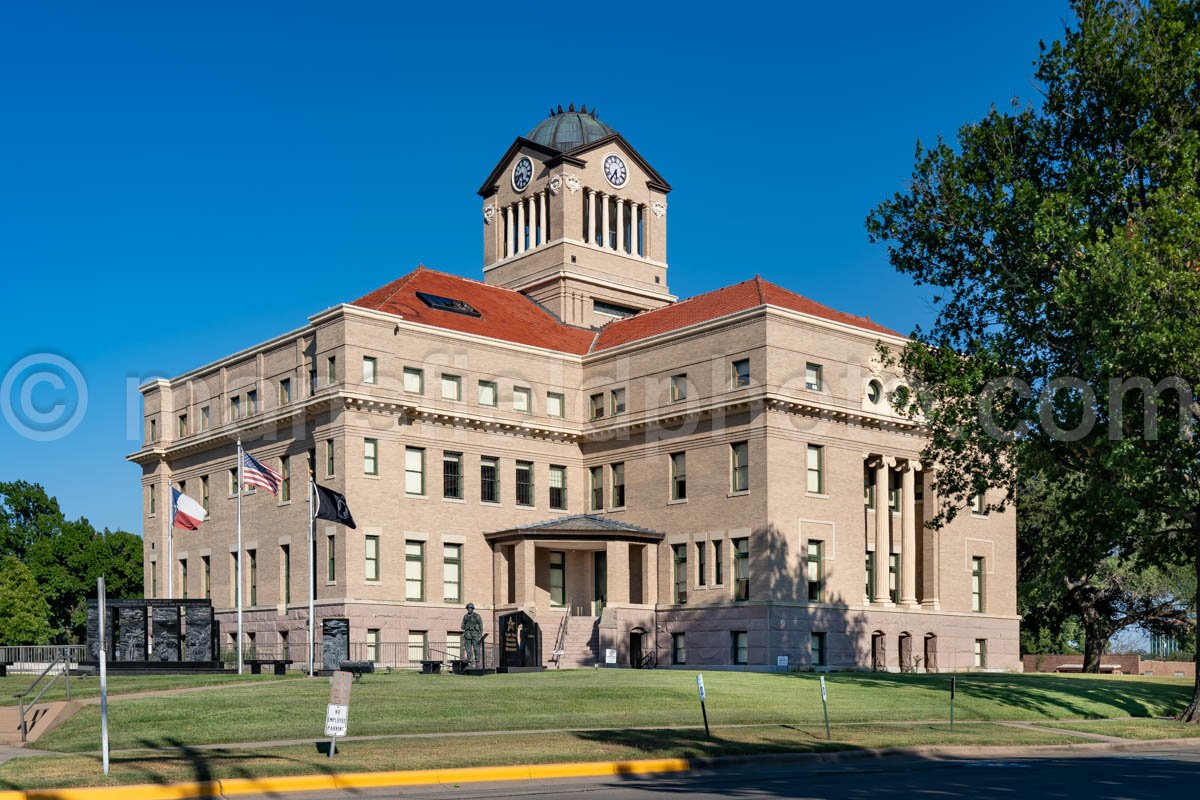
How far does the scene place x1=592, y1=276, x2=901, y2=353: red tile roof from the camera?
2409 inches

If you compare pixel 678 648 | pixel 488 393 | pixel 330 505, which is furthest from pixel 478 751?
pixel 488 393

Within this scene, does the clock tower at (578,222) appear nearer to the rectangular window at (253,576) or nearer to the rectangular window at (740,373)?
the rectangular window at (740,373)

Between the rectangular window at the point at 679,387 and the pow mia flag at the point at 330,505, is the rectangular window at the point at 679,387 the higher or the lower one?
the higher one

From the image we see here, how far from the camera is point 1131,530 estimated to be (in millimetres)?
39406

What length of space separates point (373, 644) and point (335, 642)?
2.13 metres

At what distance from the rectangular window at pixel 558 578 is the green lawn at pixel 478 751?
29158 millimetres

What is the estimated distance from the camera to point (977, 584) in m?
65.2

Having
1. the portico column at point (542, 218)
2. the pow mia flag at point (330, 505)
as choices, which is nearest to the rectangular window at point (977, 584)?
the portico column at point (542, 218)

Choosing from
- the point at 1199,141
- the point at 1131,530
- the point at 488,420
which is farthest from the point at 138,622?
the point at 1199,141

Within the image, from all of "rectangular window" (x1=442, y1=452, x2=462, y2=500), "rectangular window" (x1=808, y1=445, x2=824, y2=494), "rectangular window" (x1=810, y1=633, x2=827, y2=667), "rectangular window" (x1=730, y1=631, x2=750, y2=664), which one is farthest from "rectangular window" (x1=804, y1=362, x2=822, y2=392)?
"rectangular window" (x1=442, y1=452, x2=462, y2=500)

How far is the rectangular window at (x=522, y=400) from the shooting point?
61.9 meters

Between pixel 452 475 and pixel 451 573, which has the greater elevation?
pixel 452 475

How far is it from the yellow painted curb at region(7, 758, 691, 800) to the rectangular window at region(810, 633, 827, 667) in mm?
32415

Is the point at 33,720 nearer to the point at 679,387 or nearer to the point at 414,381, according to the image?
the point at 414,381
